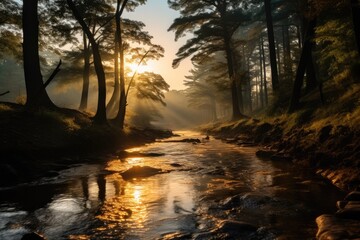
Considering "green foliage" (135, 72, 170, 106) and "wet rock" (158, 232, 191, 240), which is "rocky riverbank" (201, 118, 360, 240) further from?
"green foliage" (135, 72, 170, 106)

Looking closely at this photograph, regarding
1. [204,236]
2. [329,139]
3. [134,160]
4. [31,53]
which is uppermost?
[31,53]

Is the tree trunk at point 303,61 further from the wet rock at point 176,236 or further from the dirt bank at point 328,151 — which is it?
the wet rock at point 176,236

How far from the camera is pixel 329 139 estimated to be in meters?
9.26

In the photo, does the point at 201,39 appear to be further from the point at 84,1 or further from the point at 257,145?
the point at 257,145

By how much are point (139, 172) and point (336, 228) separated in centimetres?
602

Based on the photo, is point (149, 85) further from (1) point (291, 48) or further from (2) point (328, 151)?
(2) point (328, 151)

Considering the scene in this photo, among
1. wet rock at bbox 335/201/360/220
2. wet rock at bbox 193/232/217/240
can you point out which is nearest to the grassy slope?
wet rock at bbox 335/201/360/220

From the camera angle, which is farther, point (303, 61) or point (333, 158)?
point (303, 61)

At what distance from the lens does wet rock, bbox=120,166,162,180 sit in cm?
899

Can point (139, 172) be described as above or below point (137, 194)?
above

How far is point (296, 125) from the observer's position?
46.2 ft

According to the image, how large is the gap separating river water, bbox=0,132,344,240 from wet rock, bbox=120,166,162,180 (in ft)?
0.83

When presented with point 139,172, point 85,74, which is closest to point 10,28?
point 85,74

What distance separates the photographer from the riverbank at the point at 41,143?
9133 mm
